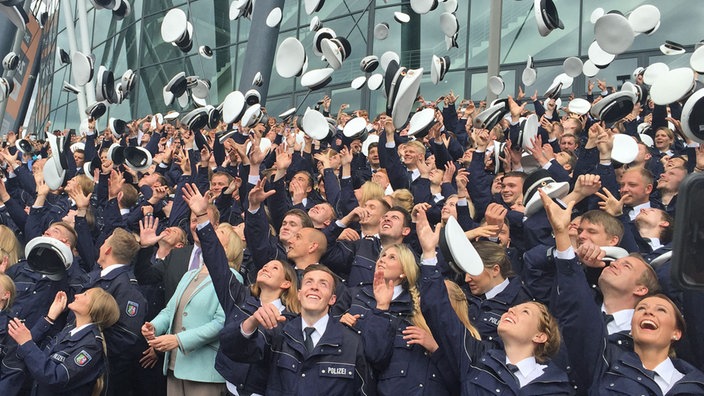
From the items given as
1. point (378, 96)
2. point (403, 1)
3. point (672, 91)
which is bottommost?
point (378, 96)

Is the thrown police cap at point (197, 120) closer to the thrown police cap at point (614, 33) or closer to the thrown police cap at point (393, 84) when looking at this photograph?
the thrown police cap at point (393, 84)

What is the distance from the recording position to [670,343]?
137 inches

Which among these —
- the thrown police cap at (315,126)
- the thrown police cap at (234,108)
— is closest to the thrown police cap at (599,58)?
the thrown police cap at (315,126)

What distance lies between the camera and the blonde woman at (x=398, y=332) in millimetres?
4027

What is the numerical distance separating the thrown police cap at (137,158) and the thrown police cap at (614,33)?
5535 mm

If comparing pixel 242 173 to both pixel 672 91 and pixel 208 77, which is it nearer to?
pixel 672 91

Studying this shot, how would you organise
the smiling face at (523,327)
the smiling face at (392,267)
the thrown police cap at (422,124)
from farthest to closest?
the thrown police cap at (422,124) → the smiling face at (392,267) → the smiling face at (523,327)

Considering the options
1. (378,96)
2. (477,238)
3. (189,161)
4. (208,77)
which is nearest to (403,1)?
(378,96)

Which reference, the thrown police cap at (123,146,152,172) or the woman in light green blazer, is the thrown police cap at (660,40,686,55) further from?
the woman in light green blazer

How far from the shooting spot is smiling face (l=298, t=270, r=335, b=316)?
4176 mm

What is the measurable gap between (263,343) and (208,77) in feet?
60.6

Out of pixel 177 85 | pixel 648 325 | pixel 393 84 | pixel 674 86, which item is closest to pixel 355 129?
pixel 393 84

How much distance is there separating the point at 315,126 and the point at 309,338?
5312 millimetres

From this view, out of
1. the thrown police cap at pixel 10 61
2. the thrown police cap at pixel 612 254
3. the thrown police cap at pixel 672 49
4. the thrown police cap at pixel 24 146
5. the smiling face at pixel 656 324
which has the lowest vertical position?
the thrown police cap at pixel 24 146
